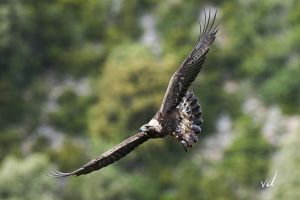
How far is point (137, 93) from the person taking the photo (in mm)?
84375

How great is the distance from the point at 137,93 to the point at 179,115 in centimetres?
5395

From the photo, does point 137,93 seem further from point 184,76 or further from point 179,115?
point 184,76

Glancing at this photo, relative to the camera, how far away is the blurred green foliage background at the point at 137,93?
7762 cm

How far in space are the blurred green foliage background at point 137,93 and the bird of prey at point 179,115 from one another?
130ft

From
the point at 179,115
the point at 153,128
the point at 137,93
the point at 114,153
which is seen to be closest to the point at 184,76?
the point at 179,115

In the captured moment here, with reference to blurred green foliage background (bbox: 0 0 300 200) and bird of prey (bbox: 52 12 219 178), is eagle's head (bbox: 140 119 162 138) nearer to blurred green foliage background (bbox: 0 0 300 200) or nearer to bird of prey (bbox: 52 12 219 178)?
bird of prey (bbox: 52 12 219 178)

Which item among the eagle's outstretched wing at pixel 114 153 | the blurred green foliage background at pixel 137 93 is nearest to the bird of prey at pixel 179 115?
the eagle's outstretched wing at pixel 114 153

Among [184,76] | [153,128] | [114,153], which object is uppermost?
[184,76]

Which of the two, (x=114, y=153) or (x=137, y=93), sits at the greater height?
(x=137, y=93)

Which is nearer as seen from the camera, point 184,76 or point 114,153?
point 184,76

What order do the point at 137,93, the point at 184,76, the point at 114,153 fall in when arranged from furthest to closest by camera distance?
1. the point at 137,93
2. the point at 114,153
3. the point at 184,76

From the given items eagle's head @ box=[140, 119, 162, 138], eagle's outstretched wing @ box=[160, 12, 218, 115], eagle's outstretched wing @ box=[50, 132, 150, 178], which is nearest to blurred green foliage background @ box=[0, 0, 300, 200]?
eagle's outstretched wing @ box=[50, 132, 150, 178]

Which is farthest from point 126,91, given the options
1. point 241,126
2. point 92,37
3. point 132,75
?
point 92,37

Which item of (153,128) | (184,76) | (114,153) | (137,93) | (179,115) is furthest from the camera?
(137,93)
